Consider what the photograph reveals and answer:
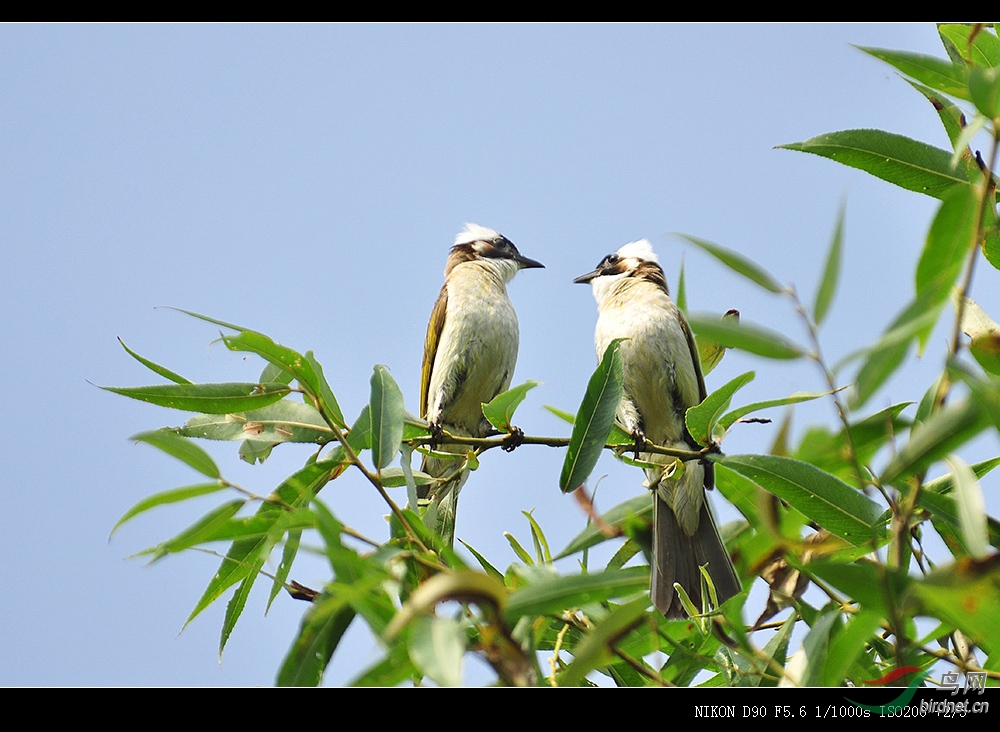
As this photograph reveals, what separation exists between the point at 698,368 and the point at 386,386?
271cm

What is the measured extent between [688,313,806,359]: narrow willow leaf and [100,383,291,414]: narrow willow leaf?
1.30m

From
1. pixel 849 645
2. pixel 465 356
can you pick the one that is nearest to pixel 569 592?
pixel 849 645

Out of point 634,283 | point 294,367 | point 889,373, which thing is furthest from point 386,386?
point 634,283

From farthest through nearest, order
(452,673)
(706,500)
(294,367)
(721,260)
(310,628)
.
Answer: (706,500) → (294,367) → (310,628) → (721,260) → (452,673)

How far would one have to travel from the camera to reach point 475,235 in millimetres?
6484

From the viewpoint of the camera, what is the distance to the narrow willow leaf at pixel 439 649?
133cm

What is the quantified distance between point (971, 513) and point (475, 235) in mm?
5379

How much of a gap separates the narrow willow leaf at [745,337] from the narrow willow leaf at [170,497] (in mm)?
1042

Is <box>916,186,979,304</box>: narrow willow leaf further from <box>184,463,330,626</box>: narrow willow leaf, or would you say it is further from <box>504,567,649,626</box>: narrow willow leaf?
<box>184,463,330,626</box>: narrow willow leaf

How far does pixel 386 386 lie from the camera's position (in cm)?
231

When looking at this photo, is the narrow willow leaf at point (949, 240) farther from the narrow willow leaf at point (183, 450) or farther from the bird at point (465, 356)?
the bird at point (465, 356)

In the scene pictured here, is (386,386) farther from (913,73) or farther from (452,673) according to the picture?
(913,73)

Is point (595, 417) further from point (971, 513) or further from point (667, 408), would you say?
point (667, 408)

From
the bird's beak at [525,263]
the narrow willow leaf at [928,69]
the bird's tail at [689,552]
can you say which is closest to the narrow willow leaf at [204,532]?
the narrow willow leaf at [928,69]
